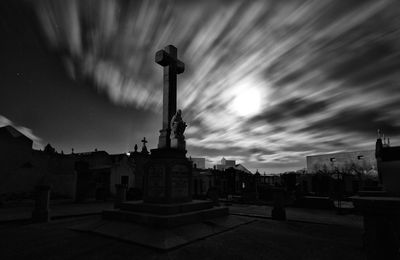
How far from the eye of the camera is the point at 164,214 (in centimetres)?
720

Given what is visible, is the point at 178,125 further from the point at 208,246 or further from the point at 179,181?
the point at 208,246

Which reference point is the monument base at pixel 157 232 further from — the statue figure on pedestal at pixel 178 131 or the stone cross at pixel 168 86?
the stone cross at pixel 168 86

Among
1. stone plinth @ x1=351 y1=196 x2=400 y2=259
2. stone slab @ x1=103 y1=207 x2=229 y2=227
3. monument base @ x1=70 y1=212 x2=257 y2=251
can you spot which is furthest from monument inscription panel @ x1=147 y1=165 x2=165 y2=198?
stone plinth @ x1=351 y1=196 x2=400 y2=259

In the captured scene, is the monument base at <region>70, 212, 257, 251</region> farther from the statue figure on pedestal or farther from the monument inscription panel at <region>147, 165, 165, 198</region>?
the statue figure on pedestal

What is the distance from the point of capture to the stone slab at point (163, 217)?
6.67 metres

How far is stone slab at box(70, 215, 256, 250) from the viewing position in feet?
18.4

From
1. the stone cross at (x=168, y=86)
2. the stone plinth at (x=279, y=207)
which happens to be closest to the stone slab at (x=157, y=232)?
the stone plinth at (x=279, y=207)

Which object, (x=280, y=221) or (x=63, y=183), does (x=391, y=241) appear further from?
(x=63, y=183)

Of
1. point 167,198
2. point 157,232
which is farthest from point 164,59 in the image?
point 157,232

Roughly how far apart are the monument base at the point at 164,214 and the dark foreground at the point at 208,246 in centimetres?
118

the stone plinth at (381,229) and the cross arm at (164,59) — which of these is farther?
the cross arm at (164,59)

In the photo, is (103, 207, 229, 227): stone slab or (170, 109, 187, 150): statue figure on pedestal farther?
(170, 109, 187, 150): statue figure on pedestal

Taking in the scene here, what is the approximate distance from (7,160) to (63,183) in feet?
19.0

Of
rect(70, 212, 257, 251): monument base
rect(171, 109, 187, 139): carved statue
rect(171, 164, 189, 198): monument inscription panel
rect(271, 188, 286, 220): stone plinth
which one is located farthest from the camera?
rect(271, 188, 286, 220): stone plinth
